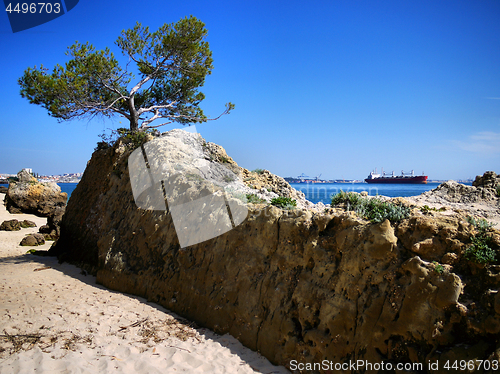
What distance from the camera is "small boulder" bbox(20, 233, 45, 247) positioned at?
15367 millimetres

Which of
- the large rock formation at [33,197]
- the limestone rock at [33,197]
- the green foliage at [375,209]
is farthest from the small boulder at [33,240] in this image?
the green foliage at [375,209]

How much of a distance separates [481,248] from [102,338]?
6349 millimetres

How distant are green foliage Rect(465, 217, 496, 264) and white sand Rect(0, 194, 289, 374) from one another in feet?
10.7

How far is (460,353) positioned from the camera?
12.7 feet

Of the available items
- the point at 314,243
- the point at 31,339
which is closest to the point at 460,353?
the point at 314,243

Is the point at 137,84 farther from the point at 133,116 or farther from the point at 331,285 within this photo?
the point at 331,285

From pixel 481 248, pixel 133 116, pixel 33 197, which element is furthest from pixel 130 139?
pixel 33 197

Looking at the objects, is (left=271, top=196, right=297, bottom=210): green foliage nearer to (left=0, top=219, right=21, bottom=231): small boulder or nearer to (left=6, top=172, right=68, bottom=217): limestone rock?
(left=0, top=219, right=21, bottom=231): small boulder

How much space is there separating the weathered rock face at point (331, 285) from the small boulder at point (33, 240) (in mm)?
9854

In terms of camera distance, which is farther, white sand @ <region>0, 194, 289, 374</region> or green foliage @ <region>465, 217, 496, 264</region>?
white sand @ <region>0, 194, 289, 374</region>

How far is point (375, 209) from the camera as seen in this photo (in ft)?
18.8

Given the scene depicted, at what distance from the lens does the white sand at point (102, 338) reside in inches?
201

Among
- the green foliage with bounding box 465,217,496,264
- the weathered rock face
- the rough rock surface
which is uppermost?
the rough rock surface

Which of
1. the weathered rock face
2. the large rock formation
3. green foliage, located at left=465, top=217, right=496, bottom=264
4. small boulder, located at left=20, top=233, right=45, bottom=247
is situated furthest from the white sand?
the large rock formation
